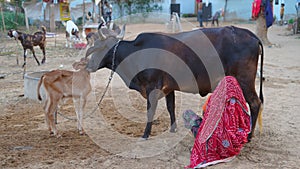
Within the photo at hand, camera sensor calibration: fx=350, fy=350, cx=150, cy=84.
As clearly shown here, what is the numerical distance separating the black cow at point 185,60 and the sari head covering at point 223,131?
2.28 ft

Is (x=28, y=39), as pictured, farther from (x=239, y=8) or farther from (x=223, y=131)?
(x=239, y=8)

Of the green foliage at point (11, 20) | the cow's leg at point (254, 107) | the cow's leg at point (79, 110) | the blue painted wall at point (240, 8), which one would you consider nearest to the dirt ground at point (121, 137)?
the cow's leg at point (79, 110)

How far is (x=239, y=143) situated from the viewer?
4121 mm

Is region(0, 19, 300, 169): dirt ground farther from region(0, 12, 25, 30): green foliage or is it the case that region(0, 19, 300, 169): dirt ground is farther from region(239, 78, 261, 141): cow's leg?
region(0, 12, 25, 30): green foliage

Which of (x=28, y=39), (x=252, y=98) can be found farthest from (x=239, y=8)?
(x=252, y=98)

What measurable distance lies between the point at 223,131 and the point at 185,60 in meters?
1.23

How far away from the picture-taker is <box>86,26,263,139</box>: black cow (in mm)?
4746

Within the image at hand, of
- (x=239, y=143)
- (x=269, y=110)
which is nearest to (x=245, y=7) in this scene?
(x=269, y=110)

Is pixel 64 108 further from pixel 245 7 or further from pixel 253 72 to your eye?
pixel 245 7

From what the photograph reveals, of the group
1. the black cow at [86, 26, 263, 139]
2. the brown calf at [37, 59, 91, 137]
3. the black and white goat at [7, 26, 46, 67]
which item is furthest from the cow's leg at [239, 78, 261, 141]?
the black and white goat at [7, 26, 46, 67]

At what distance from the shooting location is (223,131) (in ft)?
13.4

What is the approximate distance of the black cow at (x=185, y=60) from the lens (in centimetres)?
475

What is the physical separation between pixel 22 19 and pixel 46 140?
26745 mm

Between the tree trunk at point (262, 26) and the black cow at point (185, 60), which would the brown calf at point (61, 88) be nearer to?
the black cow at point (185, 60)
